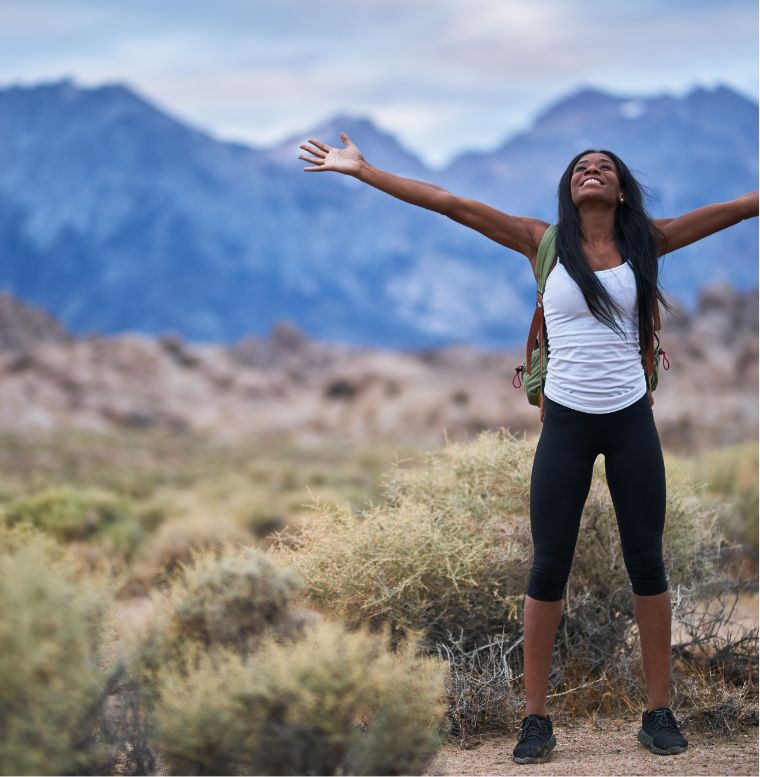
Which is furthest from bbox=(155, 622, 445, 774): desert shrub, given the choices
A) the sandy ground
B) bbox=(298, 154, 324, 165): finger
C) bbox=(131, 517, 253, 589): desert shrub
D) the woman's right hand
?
bbox=(131, 517, 253, 589): desert shrub

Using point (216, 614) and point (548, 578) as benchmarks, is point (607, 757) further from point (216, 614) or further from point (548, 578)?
point (216, 614)

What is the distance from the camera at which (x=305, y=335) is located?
2317 inches

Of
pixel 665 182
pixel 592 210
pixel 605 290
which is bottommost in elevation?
pixel 605 290

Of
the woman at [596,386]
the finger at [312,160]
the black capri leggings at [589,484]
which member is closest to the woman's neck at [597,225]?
the woman at [596,386]

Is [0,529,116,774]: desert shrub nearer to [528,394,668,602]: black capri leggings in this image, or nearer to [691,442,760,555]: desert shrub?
[528,394,668,602]: black capri leggings

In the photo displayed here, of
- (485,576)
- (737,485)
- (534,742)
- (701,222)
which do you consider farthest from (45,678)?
(737,485)

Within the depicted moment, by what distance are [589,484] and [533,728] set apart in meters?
0.90

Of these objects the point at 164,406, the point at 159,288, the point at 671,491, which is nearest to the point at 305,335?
the point at 164,406

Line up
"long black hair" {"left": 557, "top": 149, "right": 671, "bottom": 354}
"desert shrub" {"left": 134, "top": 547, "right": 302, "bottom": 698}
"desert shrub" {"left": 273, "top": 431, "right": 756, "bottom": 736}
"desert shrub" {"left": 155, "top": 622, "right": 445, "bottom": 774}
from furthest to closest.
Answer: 1. "desert shrub" {"left": 273, "top": 431, "right": 756, "bottom": 736}
2. "long black hair" {"left": 557, "top": 149, "right": 671, "bottom": 354}
3. "desert shrub" {"left": 134, "top": 547, "right": 302, "bottom": 698}
4. "desert shrub" {"left": 155, "top": 622, "right": 445, "bottom": 774}

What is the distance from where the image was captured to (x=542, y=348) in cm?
412

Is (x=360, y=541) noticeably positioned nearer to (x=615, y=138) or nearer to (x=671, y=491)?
(x=671, y=491)

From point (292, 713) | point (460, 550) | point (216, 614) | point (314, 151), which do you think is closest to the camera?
point (292, 713)

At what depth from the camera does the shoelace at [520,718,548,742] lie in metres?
4.01

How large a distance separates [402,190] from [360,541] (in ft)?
5.20
